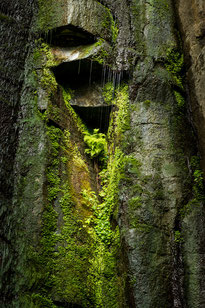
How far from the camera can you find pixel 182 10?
24.6 ft

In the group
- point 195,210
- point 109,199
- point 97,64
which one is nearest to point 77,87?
point 97,64

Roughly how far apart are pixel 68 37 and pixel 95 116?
81.1 inches

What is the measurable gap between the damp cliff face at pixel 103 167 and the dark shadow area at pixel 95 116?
27mm

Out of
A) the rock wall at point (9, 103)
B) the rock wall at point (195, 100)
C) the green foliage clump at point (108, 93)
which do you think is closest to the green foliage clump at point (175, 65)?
the rock wall at point (195, 100)

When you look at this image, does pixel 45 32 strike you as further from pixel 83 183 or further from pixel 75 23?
pixel 83 183

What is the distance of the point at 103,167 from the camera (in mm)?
7547

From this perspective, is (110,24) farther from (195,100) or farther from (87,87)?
(195,100)

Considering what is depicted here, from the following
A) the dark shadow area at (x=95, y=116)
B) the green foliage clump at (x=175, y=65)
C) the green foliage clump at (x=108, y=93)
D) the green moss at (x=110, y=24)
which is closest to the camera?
the green foliage clump at (x=175, y=65)

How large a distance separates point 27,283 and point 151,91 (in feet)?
15.2

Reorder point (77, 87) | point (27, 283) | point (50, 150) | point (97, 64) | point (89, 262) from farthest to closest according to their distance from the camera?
point (77, 87) < point (97, 64) < point (50, 150) < point (89, 262) < point (27, 283)

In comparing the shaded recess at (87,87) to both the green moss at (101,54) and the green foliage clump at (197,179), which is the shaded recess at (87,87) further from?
the green foliage clump at (197,179)

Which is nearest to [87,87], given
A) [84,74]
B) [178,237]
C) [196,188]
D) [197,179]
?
[84,74]

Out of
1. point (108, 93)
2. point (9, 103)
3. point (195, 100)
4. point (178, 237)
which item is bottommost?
point (178, 237)

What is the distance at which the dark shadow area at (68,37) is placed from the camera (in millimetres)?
7445
